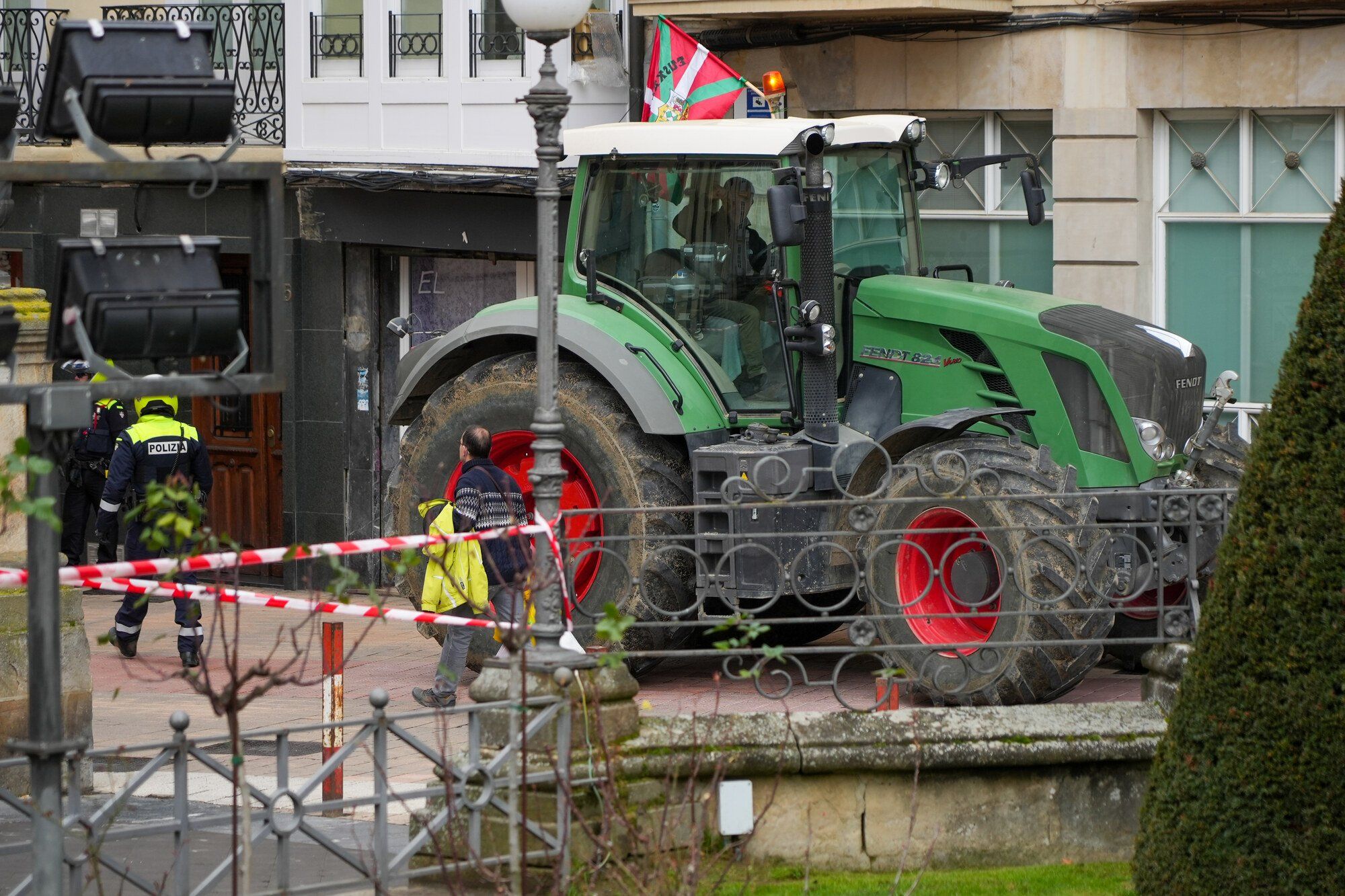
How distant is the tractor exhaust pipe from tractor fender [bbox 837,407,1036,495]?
0.99 feet

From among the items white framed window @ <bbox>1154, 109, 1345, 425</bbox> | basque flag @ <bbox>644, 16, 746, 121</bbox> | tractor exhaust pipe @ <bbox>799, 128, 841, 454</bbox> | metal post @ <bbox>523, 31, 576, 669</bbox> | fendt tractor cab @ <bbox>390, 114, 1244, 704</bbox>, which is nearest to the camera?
metal post @ <bbox>523, 31, 576, 669</bbox>

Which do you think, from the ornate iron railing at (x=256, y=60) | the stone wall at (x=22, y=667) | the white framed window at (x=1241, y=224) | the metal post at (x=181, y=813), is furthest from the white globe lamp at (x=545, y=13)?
the ornate iron railing at (x=256, y=60)

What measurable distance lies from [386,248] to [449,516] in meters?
5.73

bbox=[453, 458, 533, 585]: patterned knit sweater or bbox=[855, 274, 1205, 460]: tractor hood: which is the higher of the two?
bbox=[855, 274, 1205, 460]: tractor hood

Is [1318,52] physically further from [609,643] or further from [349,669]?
[349,669]

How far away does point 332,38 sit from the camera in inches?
579

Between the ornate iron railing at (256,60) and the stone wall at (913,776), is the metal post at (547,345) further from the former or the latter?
the ornate iron railing at (256,60)

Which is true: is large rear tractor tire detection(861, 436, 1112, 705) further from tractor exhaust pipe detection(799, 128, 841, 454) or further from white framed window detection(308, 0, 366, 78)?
white framed window detection(308, 0, 366, 78)

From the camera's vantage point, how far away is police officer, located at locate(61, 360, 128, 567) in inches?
512

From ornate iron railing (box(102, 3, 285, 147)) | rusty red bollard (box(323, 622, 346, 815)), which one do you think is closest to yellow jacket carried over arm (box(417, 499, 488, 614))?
rusty red bollard (box(323, 622, 346, 815))

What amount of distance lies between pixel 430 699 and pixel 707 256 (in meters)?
2.67

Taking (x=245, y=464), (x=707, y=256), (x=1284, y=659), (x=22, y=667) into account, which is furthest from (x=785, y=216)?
(x=245, y=464)

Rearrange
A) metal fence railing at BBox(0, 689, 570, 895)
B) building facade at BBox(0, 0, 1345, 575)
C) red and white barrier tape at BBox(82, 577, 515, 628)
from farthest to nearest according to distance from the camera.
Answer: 1. building facade at BBox(0, 0, 1345, 575)
2. red and white barrier tape at BBox(82, 577, 515, 628)
3. metal fence railing at BBox(0, 689, 570, 895)

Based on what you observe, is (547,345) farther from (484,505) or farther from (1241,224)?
(1241,224)
